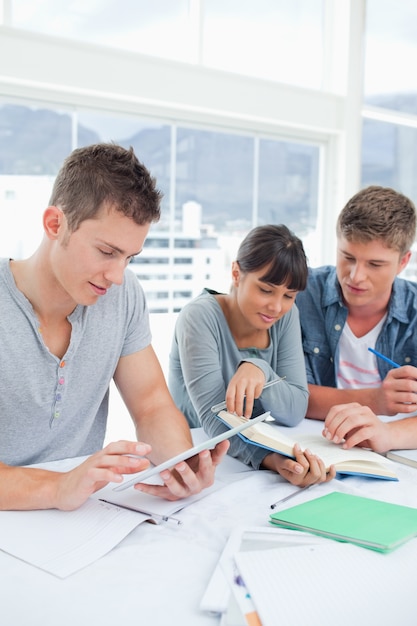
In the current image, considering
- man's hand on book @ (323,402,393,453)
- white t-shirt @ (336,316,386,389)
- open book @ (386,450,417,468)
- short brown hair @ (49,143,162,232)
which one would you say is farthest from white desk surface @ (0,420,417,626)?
white t-shirt @ (336,316,386,389)

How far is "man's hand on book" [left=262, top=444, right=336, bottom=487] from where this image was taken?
1.13 metres

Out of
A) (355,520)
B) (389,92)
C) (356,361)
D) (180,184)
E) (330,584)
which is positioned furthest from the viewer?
(389,92)

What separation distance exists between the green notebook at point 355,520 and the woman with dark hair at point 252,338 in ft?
1.12

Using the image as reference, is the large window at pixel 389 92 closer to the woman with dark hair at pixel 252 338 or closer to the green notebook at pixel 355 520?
the woman with dark hair at pixel 252 338

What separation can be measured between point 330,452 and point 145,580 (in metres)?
0.57

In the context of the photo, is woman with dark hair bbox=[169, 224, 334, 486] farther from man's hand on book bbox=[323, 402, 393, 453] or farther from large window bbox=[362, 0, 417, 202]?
large window bbox=[362, 0, 417, 202]

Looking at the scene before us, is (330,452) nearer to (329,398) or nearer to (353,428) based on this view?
(353,428)

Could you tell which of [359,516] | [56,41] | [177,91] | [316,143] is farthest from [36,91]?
[359,516]

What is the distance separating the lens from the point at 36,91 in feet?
11.7

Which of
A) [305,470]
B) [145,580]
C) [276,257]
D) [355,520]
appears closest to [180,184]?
[276,257]

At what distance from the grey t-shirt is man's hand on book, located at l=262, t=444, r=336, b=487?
477 mm

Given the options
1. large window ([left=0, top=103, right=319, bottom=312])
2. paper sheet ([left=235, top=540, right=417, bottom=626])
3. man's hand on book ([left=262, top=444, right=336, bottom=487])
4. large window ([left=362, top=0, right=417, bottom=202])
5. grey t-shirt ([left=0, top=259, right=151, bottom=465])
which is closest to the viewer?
paper sheet ([left=235, top=540, right=417, bottom=626])

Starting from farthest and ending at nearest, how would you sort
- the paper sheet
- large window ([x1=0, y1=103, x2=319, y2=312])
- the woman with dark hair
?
large window ([x1=0, y1=103, x2=319, y2=312]) < the woman with dark hair < the paper sheet

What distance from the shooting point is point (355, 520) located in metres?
0.95
